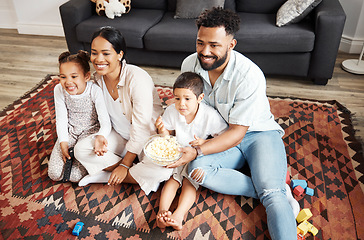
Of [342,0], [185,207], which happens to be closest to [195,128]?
[185,207]

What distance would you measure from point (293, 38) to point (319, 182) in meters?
1.32

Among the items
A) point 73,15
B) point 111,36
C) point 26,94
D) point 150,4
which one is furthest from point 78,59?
point 150,4

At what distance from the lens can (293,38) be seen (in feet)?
8.45

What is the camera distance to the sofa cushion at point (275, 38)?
2.57 metres

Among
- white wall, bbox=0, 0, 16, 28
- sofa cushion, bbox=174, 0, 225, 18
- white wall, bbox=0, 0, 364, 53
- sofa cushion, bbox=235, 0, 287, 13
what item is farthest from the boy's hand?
white wall, bbox=0, 0, 16, 28

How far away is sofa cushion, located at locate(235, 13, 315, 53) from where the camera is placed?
257 cm

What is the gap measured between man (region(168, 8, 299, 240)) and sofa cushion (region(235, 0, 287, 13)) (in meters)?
1.64

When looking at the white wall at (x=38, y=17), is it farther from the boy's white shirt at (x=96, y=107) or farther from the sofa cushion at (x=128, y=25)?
the boy's white shirt at (x=96, y=107)

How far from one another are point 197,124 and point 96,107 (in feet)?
2.07

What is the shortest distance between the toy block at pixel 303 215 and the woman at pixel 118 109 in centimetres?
84

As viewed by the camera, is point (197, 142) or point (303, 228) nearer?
point (303, 228)

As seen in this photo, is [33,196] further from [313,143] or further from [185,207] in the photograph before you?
[313,143]

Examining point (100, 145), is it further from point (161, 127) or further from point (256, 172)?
point (256, 172)

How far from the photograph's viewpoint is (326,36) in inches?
99.6
